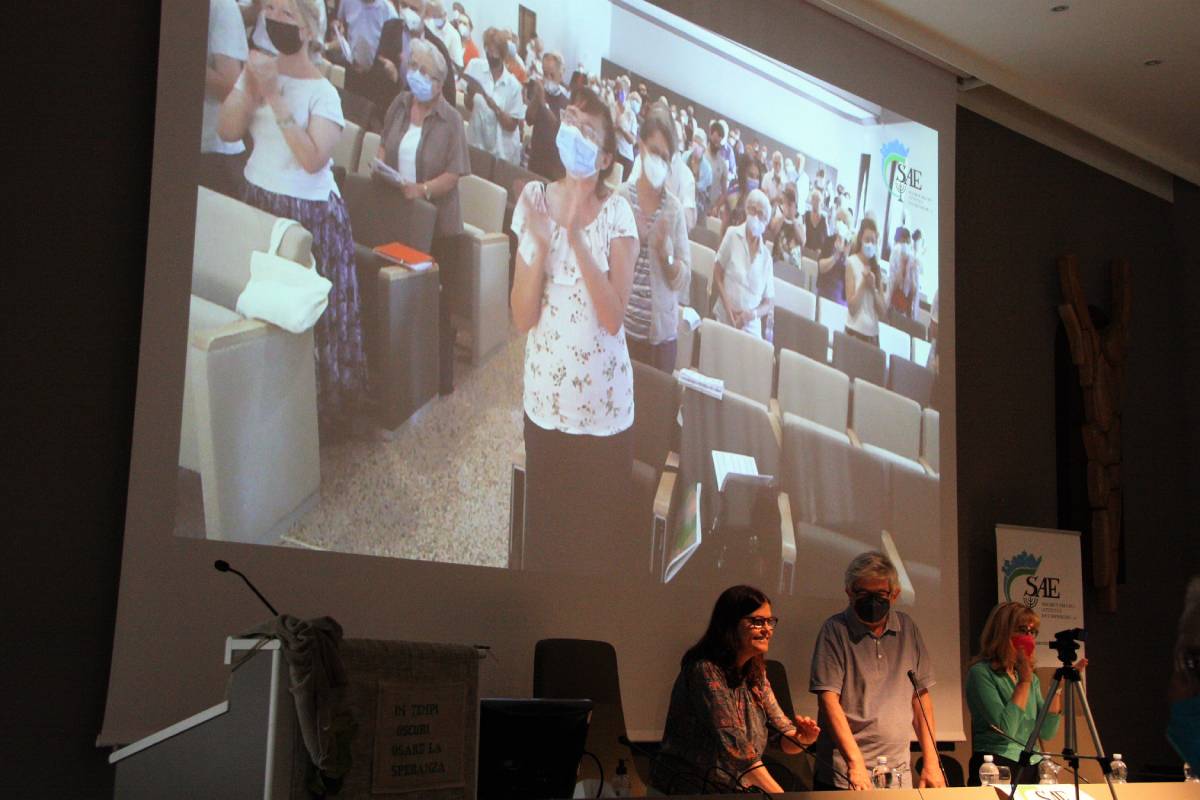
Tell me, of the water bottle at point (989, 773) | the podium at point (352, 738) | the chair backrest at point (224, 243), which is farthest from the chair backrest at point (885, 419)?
the podium at point (352, 738)

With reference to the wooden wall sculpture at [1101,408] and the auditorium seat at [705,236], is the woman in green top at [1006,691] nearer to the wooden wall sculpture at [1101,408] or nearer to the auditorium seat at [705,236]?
the auditorium seat at [705,236]

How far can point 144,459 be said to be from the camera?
11.5 ft

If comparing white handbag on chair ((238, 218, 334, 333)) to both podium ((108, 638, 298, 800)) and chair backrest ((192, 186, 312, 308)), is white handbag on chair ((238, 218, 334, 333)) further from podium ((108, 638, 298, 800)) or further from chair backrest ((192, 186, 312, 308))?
podium ((108, 638, 298, 800))

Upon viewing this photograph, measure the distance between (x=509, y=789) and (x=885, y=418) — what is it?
131 inches

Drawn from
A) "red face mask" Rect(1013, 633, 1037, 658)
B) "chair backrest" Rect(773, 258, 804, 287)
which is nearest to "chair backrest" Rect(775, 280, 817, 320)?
"chair backrest" Rect(773, 258, 804, 287)

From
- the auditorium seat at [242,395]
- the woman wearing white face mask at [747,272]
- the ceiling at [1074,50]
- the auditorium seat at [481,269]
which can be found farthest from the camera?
the ceiling at [1074,50]

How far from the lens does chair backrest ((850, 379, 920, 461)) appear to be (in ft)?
18.7

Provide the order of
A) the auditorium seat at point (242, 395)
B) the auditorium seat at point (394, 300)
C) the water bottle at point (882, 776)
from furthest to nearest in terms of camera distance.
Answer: the auditorium seat at point (394, 300), the water bottle at point (882, 776), the auditorium seat at point (242, 395)

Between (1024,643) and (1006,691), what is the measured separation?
20 centimetres

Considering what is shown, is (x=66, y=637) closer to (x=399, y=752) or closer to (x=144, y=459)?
(x=144, y=459)

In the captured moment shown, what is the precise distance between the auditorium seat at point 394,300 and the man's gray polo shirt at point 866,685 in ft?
5.38

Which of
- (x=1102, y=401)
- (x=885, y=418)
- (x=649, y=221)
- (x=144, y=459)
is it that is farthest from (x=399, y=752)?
(x=1102, y=401)

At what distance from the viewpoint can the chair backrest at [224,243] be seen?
3652 mm

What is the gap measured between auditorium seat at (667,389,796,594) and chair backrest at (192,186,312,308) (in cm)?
182
